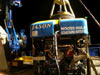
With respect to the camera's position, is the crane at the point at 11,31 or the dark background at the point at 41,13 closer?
the crane at the point at 11,31

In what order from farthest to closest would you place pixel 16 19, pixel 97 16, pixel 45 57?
pixel 16 19, pixel 97 16, pixel 45 57

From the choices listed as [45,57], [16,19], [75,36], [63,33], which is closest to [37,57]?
[45,57]

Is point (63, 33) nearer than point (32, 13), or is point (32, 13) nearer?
point (63, 33)

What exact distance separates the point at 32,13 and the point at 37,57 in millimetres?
12480

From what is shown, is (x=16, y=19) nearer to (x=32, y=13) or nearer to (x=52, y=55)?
(x=32, y=13)

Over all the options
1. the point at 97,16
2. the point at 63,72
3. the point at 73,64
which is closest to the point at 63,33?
the point at 73,64

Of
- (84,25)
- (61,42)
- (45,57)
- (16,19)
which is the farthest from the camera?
(16,19)

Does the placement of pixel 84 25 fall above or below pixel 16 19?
below

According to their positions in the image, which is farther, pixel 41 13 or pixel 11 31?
pixel 41 13

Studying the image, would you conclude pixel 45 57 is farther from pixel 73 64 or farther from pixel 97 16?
pixel 97 16

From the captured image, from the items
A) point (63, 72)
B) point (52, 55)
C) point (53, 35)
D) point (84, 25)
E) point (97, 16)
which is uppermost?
point (97, 16)

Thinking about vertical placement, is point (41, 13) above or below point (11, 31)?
above

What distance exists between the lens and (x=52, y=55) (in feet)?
16.3

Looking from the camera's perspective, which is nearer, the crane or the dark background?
the crane
